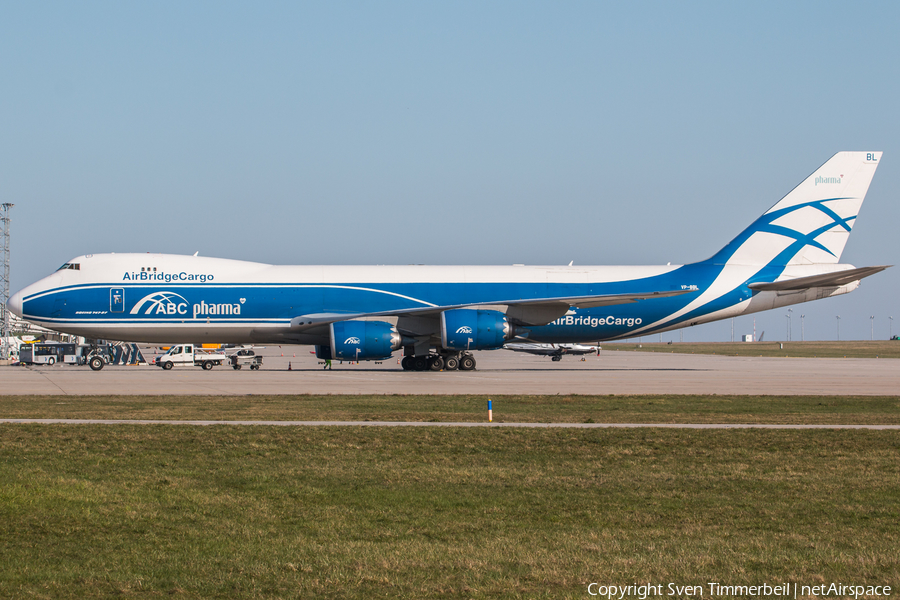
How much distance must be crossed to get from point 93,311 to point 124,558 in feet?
112

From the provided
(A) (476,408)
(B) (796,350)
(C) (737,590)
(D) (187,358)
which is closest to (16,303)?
(D) (187,358)

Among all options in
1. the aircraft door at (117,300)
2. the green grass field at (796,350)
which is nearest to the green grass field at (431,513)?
the aircraft door at (117,300)

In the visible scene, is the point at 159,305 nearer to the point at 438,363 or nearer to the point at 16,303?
the point at 16,303

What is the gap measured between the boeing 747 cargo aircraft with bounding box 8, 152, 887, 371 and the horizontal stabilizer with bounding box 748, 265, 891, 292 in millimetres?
86

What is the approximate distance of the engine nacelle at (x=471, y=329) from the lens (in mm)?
38531

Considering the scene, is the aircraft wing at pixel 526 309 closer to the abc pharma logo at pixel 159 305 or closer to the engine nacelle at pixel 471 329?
Result: the engine nacelle at pixel 471 329

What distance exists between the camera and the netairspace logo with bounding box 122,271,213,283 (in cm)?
3953

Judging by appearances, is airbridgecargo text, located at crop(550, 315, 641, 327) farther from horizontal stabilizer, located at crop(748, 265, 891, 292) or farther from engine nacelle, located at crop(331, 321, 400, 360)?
engine nacelle, located at crop(331, 321, 400, 360)

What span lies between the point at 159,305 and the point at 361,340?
379 inches

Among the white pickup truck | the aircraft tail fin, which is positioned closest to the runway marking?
the aircraft tail fin

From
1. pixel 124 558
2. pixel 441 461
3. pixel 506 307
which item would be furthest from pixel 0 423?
pixel 506 307

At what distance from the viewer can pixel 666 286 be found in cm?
4322

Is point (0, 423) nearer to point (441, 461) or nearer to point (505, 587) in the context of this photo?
point (441, 461)

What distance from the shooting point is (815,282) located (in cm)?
4225
